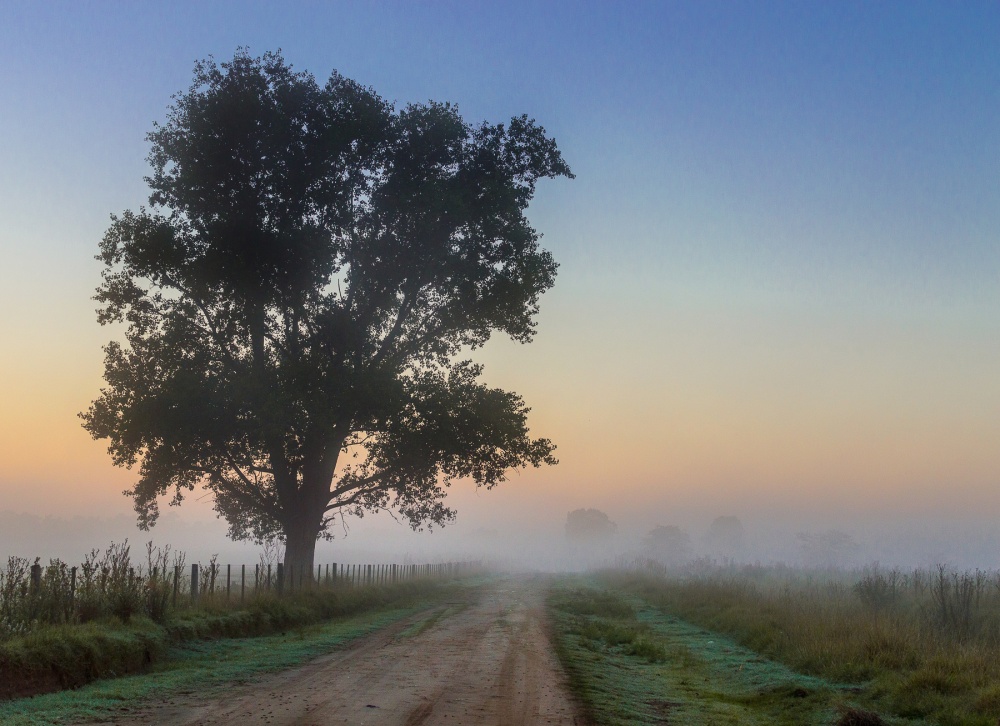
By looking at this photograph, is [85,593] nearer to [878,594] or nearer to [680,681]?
[680,681]

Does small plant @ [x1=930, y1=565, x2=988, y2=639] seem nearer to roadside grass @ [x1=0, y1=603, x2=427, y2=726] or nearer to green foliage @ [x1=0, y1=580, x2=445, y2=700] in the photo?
roadside grass @ [x1=0, y1=603, x2=427, y2=726]

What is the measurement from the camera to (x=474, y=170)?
107 feet

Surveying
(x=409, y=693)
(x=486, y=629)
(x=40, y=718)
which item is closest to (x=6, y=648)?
(x=40, y=718)

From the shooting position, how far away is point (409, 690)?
36.9 ft

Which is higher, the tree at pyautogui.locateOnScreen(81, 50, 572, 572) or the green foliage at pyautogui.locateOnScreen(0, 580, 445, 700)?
the tree at pyautogui.locateOnScreen(81, 50, 572, 572)

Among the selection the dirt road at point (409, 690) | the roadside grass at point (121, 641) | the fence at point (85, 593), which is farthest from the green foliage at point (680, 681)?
the fence at point (85, 593)

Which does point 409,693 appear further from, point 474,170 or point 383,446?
point 474,170

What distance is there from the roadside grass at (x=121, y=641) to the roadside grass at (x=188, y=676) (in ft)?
0.89

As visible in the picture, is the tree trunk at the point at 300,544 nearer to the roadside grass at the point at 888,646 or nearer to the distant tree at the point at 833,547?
the roadside grass at the point at 888,646

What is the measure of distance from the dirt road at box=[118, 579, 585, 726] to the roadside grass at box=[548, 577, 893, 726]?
64cm

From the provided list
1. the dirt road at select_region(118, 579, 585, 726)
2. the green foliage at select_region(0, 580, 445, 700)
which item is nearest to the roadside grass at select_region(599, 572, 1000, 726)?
the dirt road at select_region(118, 579, 585, 726)

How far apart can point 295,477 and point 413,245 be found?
10.5 meters

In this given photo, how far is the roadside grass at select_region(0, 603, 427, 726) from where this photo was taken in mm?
9836

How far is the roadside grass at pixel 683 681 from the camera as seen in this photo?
10914 millimetres
